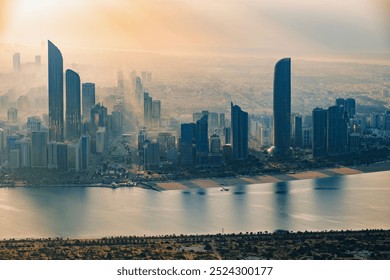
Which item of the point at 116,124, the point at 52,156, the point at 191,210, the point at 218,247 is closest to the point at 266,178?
the point at 191,210

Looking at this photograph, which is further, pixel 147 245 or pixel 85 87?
pixel 85 87

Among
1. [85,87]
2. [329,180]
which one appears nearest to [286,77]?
→ [329,180]

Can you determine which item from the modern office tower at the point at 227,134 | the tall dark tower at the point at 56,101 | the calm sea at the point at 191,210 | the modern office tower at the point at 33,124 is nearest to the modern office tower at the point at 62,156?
the tall dark tower at the point at 56,101

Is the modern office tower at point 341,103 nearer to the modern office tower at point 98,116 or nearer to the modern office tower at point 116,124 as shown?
the modern office tower at point 116,124

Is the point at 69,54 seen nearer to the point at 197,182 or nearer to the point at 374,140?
the point at 197,182

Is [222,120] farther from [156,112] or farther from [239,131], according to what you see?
[156,112]

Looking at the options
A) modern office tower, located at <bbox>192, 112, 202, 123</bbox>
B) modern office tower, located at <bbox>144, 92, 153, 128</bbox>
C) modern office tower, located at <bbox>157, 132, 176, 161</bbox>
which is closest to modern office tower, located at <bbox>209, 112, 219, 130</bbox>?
modern office tower, located at <bbox>192, 112, 202, 123</bbox>

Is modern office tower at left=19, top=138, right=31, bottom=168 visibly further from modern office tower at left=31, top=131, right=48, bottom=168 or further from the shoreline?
the shoreline
